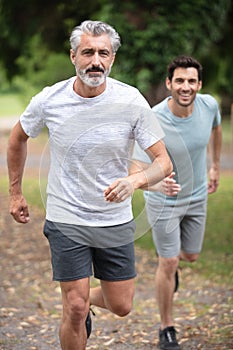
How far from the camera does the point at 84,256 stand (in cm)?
460

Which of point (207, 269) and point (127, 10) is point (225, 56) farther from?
point (207, 269)

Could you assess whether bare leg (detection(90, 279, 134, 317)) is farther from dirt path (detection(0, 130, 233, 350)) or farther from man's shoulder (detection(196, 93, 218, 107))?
man's shoulder (detection(196, 93, 218, 107))

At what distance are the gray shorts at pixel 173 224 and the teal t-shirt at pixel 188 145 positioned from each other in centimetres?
6

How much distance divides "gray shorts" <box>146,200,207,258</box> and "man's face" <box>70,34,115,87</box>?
150cm

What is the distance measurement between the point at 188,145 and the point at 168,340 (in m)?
1.44

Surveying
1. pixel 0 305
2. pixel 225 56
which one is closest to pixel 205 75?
pixel 225 56

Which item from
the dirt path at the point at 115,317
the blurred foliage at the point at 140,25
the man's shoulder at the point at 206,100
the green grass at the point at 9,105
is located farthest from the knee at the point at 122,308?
the green grass at the point at 9,105

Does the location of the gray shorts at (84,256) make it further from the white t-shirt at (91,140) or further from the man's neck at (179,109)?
the man's neck at (179,109)

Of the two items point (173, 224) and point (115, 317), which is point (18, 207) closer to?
point (173, 224)

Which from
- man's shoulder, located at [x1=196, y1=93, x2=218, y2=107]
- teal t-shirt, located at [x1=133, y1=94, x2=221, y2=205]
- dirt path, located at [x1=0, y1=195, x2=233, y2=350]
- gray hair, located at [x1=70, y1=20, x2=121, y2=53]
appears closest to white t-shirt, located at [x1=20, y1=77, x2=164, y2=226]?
gray hair, located at [x1=70, y1=20, x2=121, y2=53]

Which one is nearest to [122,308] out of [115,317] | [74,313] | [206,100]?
[74,313]

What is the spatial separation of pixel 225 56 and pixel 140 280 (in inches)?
496

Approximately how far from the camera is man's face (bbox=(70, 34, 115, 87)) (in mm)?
4426

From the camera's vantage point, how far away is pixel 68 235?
4.55m
